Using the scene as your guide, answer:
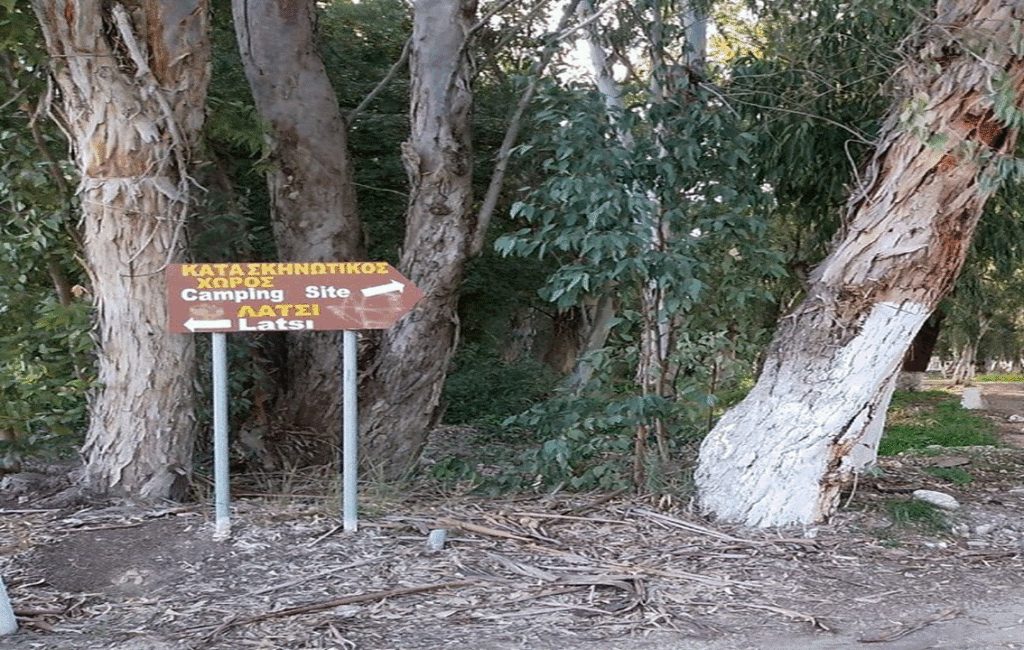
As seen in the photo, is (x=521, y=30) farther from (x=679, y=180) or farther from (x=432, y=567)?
(x=432, y=567)

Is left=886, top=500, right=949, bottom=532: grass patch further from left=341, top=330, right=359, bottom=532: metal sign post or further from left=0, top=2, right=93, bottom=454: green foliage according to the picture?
left=0, top=2, right=93, bottom=454: green foliage

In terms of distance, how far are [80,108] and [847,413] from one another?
18.3 feet

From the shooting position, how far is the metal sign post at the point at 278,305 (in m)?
6.32

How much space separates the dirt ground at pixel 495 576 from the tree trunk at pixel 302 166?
4.85 feet

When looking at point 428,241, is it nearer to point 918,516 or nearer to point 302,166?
point 302,166

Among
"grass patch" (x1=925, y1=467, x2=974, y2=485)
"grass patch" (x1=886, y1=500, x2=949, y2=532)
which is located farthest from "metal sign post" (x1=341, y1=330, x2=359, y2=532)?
"grass patch" (x1=925, y1=467, x2=974, y2=485)

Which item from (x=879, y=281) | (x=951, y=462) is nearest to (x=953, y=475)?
(x=951, y=462)

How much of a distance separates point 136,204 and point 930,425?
13.5 meters

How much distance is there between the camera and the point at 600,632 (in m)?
5.16

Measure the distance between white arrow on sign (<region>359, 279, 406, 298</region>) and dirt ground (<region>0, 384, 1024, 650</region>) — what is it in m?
1.56

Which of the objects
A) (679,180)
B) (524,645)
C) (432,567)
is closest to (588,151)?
(679,180)

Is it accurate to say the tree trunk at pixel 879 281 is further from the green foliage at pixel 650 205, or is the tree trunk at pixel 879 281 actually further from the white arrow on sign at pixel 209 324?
the white arrow on sign at pixel 209 324

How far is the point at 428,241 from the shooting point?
8.55 meters

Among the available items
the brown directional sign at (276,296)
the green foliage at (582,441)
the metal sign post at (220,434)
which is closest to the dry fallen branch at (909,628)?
the green foliage at (582,441)
